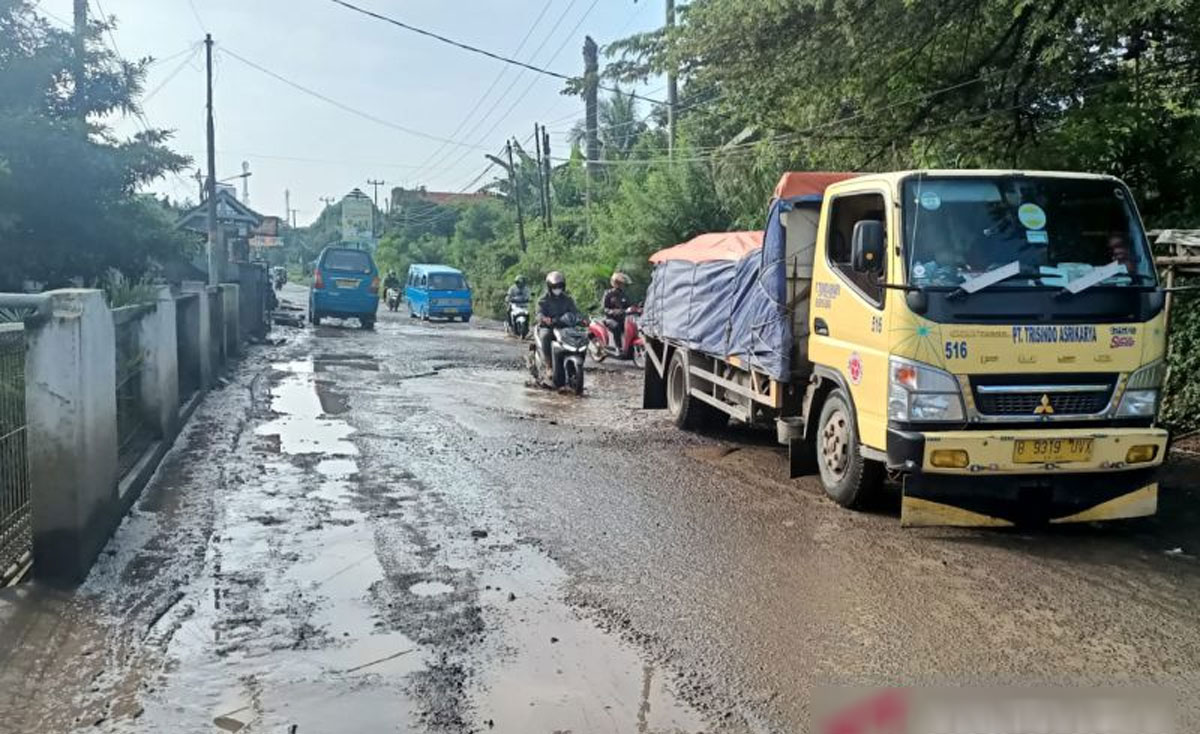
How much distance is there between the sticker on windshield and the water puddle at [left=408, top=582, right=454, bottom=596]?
4.32m

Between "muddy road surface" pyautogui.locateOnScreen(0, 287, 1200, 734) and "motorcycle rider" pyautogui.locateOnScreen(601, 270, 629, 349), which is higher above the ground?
"motorcycle rider" pyautogui.locateOnScreen(601, 270, 629, 349)

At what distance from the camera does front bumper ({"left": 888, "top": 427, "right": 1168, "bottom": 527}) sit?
622 centimetres

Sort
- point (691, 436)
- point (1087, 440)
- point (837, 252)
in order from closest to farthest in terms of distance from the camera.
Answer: point (1087, 440)
point (837, 252)
point (691, 436)

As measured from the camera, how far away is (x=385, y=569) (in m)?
5.87

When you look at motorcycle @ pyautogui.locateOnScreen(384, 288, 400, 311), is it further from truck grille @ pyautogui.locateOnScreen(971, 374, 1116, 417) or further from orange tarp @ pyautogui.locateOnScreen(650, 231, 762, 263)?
truck grille @ pyautogui.locateOnScreen(971, 374, 1116, 417)

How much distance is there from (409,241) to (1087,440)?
72.3 metres

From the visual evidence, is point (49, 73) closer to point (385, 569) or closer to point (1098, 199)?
point (385, 569)

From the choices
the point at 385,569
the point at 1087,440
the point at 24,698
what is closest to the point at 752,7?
the point at 1087,440

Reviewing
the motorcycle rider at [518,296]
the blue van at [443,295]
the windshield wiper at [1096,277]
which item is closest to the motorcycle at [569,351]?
the windshield wiper at [1096,277]

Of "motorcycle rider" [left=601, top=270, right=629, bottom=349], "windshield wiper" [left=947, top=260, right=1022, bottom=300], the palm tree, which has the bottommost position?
"motorcycle rider" [left=601, top=270, right=629, bottom=349]

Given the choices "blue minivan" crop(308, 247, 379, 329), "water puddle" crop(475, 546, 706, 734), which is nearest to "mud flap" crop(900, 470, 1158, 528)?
"water puddle" crop(475, 546, 706, 734)

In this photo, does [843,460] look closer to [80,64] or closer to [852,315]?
[852,315]

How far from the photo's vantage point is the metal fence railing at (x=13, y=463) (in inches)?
210

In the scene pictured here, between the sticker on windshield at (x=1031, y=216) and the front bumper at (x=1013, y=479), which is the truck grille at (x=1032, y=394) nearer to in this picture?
the front bumper at (x=1013, y=479)
